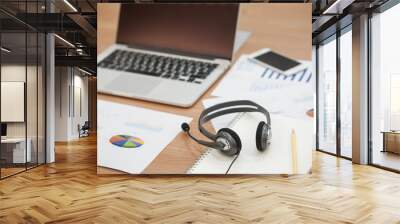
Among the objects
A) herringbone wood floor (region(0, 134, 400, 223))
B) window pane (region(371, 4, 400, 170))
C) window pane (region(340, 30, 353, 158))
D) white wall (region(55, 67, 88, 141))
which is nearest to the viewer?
herringbone wood floor (region(0, 134, 400, 223))

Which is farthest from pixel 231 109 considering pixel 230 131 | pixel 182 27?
pixel 182 27

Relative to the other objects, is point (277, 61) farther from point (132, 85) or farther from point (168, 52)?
point (132, 85)

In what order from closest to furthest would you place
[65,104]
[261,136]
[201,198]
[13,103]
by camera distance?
[201,198], [261,136], [13,103], [65,104]

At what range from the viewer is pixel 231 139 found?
582 centimetres

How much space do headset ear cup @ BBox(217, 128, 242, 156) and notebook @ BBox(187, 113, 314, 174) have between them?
0.33 ft

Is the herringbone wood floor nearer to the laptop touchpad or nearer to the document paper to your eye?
the document paper

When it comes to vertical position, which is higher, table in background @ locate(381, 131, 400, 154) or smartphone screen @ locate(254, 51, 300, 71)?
smartphone screen @ locate(254, 51, 300, 71)

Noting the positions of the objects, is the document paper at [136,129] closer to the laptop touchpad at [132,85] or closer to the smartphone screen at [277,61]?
the laptop touchpad at [132,85]

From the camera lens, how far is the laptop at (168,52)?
19.3 ft

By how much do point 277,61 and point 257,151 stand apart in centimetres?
151

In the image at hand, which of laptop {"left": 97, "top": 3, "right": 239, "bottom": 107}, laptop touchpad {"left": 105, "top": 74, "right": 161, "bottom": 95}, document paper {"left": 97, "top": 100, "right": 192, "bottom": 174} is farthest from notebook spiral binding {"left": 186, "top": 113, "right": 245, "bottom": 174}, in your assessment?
laptop touchpad {"left": 105, "top": 74, "right": 161, "bottom": 95}

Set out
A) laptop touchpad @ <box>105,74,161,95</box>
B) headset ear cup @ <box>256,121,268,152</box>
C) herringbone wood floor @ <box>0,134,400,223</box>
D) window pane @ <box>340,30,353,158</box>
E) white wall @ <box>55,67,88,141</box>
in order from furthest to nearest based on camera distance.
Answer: white wall @ <box>55,67,88,141</box>, window pane @ <box>340,30,353,158</box>, laptop touchpad @ <box>105,74,161,95</box>, headset ear cup @ <box>256,121,268,152</box>, herringbone wood floor @ <box>0,134,400,223</box>

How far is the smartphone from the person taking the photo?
5934mm

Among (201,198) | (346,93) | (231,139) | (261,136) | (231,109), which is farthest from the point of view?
(346,93)
